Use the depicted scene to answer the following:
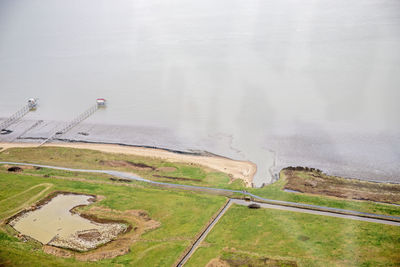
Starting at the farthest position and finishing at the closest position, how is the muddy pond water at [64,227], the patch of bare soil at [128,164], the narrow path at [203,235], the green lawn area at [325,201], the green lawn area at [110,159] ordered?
the patch of bare soil at [128,164], the green lawn area at [110,159], the green lawn area at [325,201], the muddy pond water at [64,227], the narrow path at [203,235]

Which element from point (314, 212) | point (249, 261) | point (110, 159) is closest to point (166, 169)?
point (110, 159)

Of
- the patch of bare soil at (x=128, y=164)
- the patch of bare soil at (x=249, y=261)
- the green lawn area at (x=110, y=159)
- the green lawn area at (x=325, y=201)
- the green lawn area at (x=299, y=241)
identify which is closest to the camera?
the patch of bare soil at (x=249, y=261)

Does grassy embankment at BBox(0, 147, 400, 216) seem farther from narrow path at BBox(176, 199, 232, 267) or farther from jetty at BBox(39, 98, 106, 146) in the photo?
jetty at BBox(39, 98, 106, 146)

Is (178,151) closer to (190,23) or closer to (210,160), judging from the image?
(210,160)

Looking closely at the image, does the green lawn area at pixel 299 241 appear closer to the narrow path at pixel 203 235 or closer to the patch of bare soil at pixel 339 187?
the narrow path at pixel 203 235

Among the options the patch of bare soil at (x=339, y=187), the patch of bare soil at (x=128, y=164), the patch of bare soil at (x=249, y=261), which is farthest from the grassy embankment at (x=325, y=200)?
the patch of bare soil at (x=128, y=164)

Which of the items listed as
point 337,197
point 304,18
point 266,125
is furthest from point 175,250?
point 304,18

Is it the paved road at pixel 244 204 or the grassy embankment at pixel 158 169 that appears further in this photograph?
the grassy embankment at pixel 158 169
